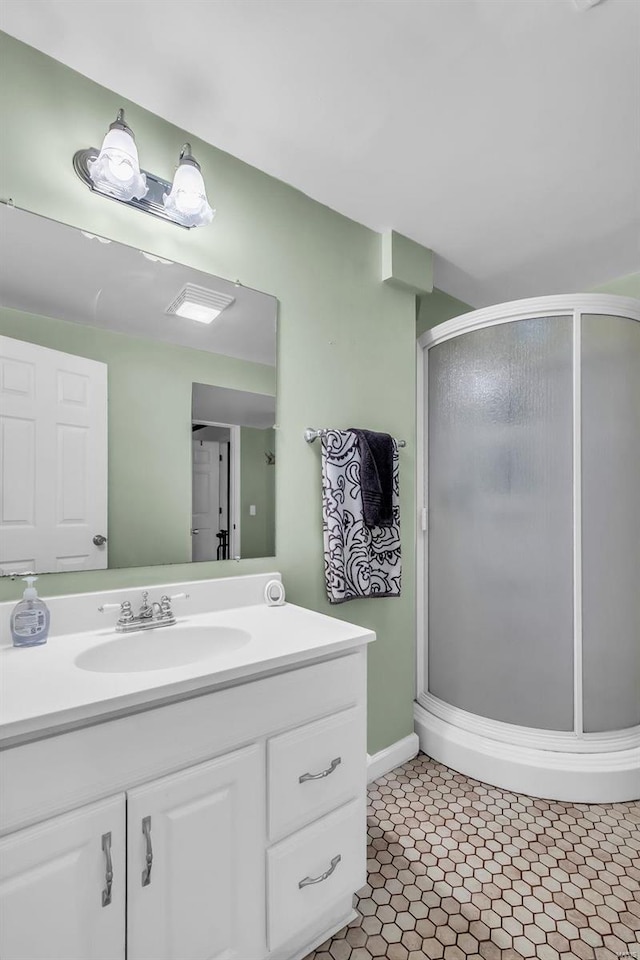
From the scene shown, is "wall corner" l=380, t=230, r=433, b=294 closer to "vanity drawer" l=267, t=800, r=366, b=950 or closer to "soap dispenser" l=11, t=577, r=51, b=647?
"soap dispenser" l=11, t=577, r=51, b=647

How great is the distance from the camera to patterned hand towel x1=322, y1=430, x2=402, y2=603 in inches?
71.3

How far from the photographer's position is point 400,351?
2.16 metres

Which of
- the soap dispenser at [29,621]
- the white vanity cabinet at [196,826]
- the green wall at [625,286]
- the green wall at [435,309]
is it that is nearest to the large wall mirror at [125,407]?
the soap dispenser at [29,621]

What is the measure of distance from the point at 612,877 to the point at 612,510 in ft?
4.08

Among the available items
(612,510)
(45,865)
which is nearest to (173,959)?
(45,865)

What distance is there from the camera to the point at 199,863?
980 millimetres

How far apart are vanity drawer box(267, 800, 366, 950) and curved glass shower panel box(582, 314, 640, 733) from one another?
1.19 meters

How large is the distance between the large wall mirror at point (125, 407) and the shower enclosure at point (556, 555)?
3.38ft

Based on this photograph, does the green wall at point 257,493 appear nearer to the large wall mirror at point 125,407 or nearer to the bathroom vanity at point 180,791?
the large wall mirror at point 125,407

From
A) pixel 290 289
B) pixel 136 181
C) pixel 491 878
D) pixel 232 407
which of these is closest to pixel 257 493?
pixel 232 407

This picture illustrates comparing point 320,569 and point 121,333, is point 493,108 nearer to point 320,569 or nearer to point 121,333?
point 121,333

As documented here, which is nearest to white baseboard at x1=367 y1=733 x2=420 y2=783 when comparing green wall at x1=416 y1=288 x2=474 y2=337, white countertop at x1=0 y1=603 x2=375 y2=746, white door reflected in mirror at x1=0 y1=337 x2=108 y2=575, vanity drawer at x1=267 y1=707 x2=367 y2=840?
vanity drawer at x1=267 y1=707 x2=367 y2=840

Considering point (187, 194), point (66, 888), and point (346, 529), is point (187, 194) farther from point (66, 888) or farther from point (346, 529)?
point (66, 888)

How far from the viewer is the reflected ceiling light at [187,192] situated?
1388 millimetres
